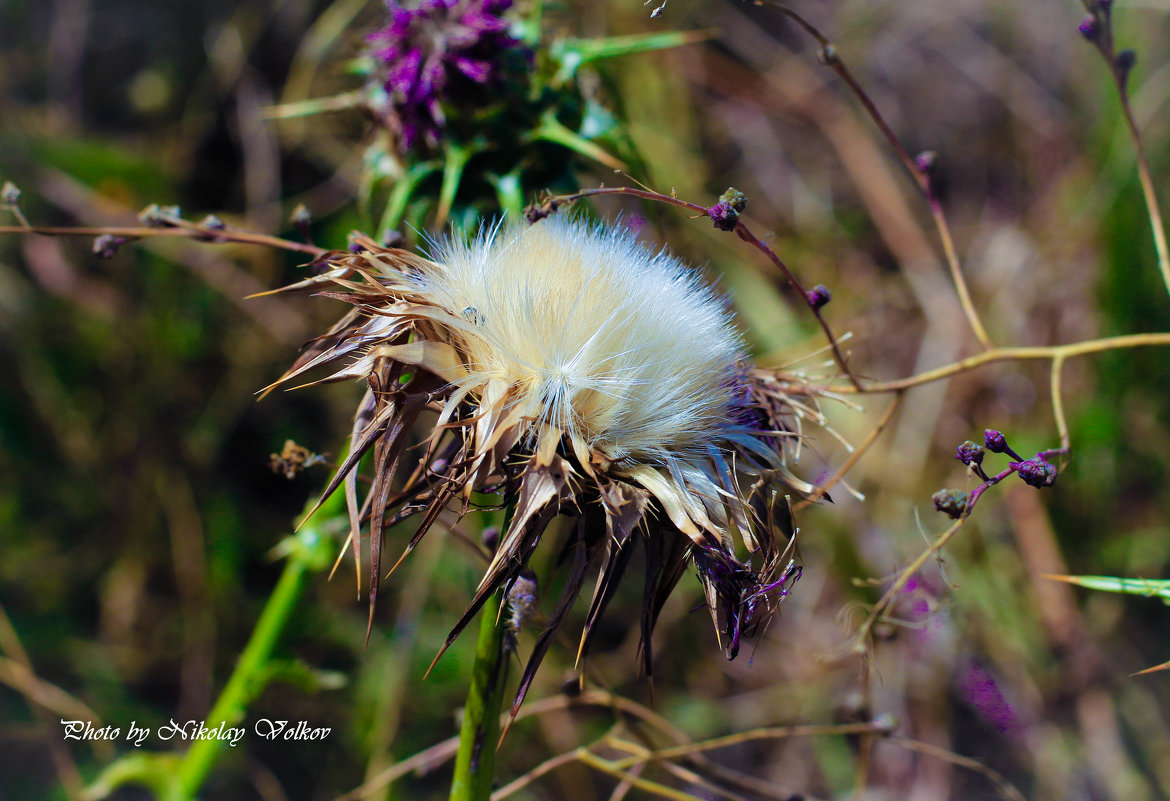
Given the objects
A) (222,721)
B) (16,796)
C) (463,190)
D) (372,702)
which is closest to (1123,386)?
(463,190)

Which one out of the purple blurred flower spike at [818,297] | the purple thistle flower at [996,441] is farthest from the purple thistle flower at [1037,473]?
the purple blurred flower spike at [818,297]

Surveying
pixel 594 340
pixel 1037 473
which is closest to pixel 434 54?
pixel 594 340

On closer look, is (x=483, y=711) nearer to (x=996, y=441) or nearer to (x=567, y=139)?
(x=996, y=441)

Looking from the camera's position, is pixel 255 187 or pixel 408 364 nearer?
pixel 408 364

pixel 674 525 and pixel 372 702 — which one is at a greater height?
pixel 674 525

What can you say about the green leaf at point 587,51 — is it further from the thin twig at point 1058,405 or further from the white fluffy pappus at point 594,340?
the thin twig at point 1058,405

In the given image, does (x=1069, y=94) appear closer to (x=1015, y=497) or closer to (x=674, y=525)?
(x=1015, y=497)
